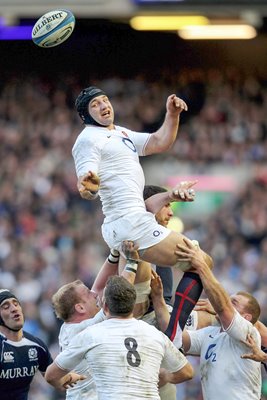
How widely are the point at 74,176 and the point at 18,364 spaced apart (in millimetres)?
9803

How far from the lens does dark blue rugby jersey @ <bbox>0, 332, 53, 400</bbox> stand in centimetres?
909

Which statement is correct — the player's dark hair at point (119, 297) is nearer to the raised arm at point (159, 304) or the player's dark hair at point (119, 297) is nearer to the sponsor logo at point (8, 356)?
the raised arm at point (159, 304)

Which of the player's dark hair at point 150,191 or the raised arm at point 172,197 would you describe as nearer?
the raised arm at point 172,197

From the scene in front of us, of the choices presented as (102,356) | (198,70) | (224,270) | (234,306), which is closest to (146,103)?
(198,70)

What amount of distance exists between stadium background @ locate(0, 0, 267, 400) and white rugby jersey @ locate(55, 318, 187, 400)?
7855 millimetres

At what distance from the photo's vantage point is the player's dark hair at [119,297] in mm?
6957

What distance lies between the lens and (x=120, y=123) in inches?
786

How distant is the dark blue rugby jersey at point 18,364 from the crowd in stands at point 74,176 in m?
6.10

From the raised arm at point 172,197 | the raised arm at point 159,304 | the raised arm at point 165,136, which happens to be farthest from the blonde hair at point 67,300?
the raised arm at point 165,136

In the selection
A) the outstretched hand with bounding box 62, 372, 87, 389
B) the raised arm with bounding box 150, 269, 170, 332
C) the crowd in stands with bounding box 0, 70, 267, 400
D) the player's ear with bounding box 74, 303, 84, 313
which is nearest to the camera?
the outstretched hand with bounding box 62, 372, 87, 389

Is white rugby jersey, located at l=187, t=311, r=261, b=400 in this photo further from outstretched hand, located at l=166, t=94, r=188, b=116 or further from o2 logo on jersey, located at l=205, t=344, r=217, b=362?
outstretched hand, located at l=166, t=94, r=188, b=116

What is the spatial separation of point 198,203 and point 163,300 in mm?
10591

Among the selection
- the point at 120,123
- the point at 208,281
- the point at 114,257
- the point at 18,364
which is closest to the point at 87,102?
the point at 114,257

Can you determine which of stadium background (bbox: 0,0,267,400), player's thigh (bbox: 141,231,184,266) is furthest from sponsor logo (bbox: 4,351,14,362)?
stadium background (bbox: 0,0,267,400)
